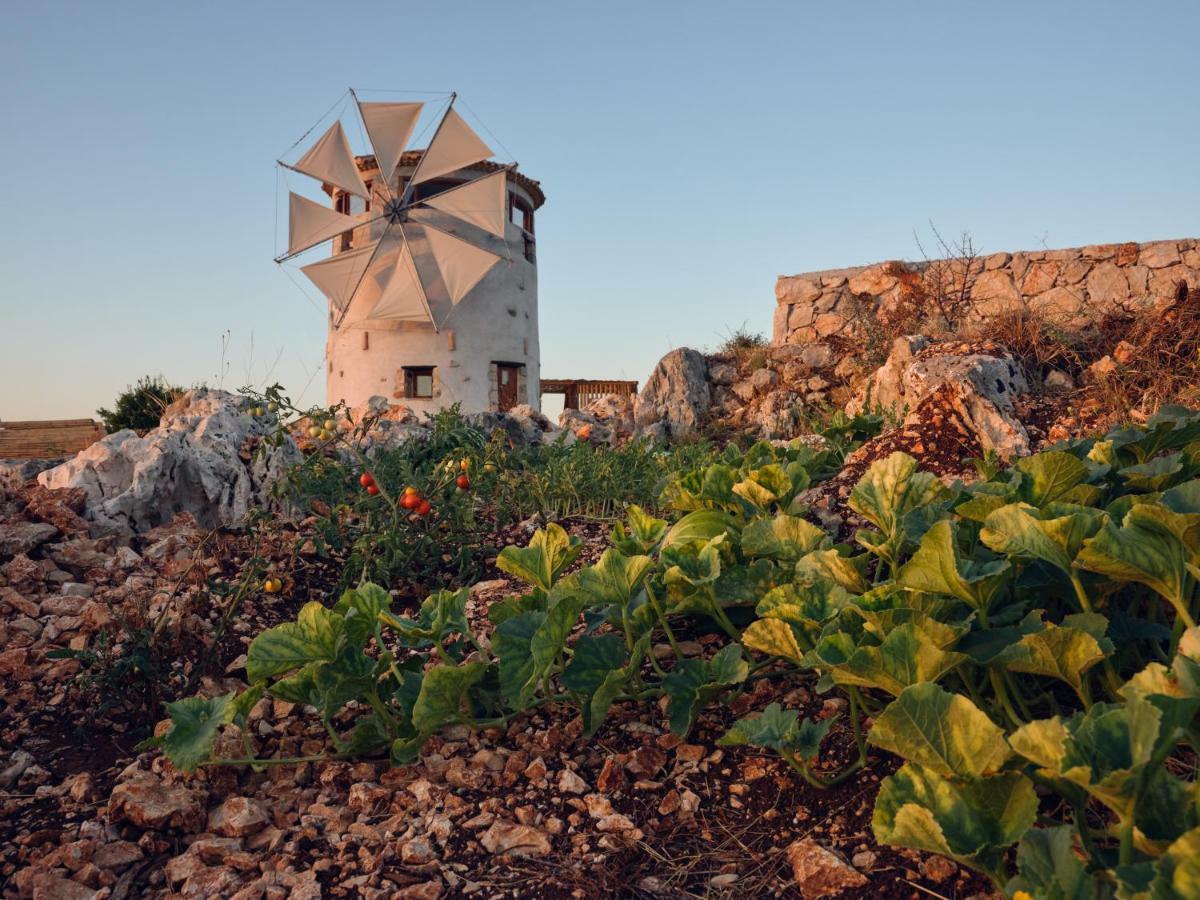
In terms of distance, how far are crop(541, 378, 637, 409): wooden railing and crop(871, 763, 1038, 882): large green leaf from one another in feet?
52.2

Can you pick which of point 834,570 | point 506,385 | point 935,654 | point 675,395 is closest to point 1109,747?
point 935,654

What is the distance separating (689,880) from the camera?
159 centimetres

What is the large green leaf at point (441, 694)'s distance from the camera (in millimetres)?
1859

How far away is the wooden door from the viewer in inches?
762

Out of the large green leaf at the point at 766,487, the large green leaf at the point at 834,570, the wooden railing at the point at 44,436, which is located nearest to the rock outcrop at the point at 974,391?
the large green leaf at the point at 766,487

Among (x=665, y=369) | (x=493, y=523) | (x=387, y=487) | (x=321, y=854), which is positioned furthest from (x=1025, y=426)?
(x=665, y=369)

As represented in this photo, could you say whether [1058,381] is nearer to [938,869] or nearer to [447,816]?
[938,869]

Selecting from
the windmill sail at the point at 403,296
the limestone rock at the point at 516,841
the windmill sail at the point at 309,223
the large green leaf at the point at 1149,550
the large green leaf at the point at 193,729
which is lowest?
the limestone rock at the point at 516,841

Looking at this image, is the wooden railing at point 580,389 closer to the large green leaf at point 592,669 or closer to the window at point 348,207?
the window at point 348,207

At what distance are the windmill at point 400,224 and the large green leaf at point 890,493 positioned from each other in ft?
58.4

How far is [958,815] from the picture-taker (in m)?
1.23

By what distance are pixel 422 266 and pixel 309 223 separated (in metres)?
2.86

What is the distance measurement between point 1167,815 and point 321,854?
4.81 feet

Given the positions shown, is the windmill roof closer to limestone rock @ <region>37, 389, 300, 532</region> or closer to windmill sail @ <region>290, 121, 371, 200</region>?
windmill sail @ <region>290, 121, 371, 200</region>
